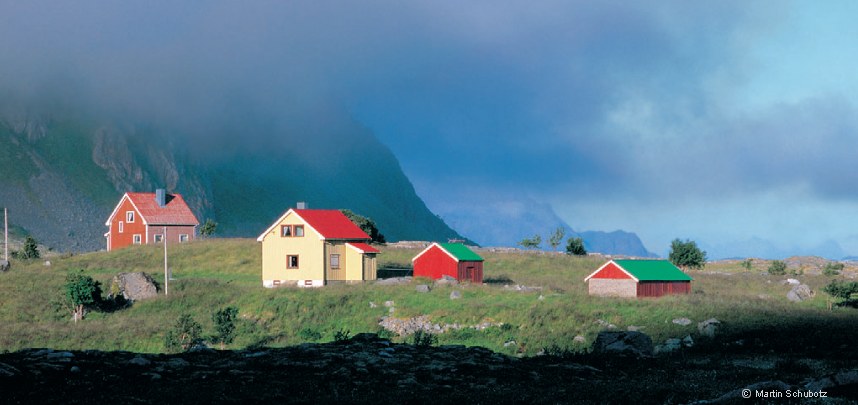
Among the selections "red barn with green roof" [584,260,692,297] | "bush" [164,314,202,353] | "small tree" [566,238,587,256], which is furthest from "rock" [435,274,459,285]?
"small tree" [566,238,587,256]

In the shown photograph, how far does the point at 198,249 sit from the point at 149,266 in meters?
8.38

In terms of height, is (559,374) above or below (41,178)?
below

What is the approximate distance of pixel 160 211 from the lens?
107 m

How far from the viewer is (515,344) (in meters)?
47.2

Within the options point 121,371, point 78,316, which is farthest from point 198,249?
point 121,371

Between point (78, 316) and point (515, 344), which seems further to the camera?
point (78, 316)

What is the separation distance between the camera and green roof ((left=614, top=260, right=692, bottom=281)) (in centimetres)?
6438

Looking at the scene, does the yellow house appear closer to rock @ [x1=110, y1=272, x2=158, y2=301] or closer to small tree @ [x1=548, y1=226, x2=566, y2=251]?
rock @ [x1=110, y1=272, x2=158, y2=301]

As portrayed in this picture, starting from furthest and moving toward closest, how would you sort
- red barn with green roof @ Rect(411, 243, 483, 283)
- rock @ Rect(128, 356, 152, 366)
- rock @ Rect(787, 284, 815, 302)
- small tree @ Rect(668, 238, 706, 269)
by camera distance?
small tree @ Rect(668, 238, 706, 269) < red barn with green roof @ Rect(411, 243, 483, 283) < rock @ Rect(787, 284, 815, 302) < rock @ Rect(128, 356, 152, 366)

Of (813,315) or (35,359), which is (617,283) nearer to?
(813,315)

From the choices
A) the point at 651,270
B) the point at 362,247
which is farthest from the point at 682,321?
the point at 362,247

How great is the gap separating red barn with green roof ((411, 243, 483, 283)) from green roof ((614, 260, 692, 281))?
15.2 metres

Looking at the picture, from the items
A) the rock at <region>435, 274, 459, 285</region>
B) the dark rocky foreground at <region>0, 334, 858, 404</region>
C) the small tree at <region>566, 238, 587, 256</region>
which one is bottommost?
the dark rocky foreground at <region>0, 334, 858, 404</region>

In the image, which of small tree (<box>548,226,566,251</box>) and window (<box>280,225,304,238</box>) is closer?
window (<box>280,225,304,238</box>)
